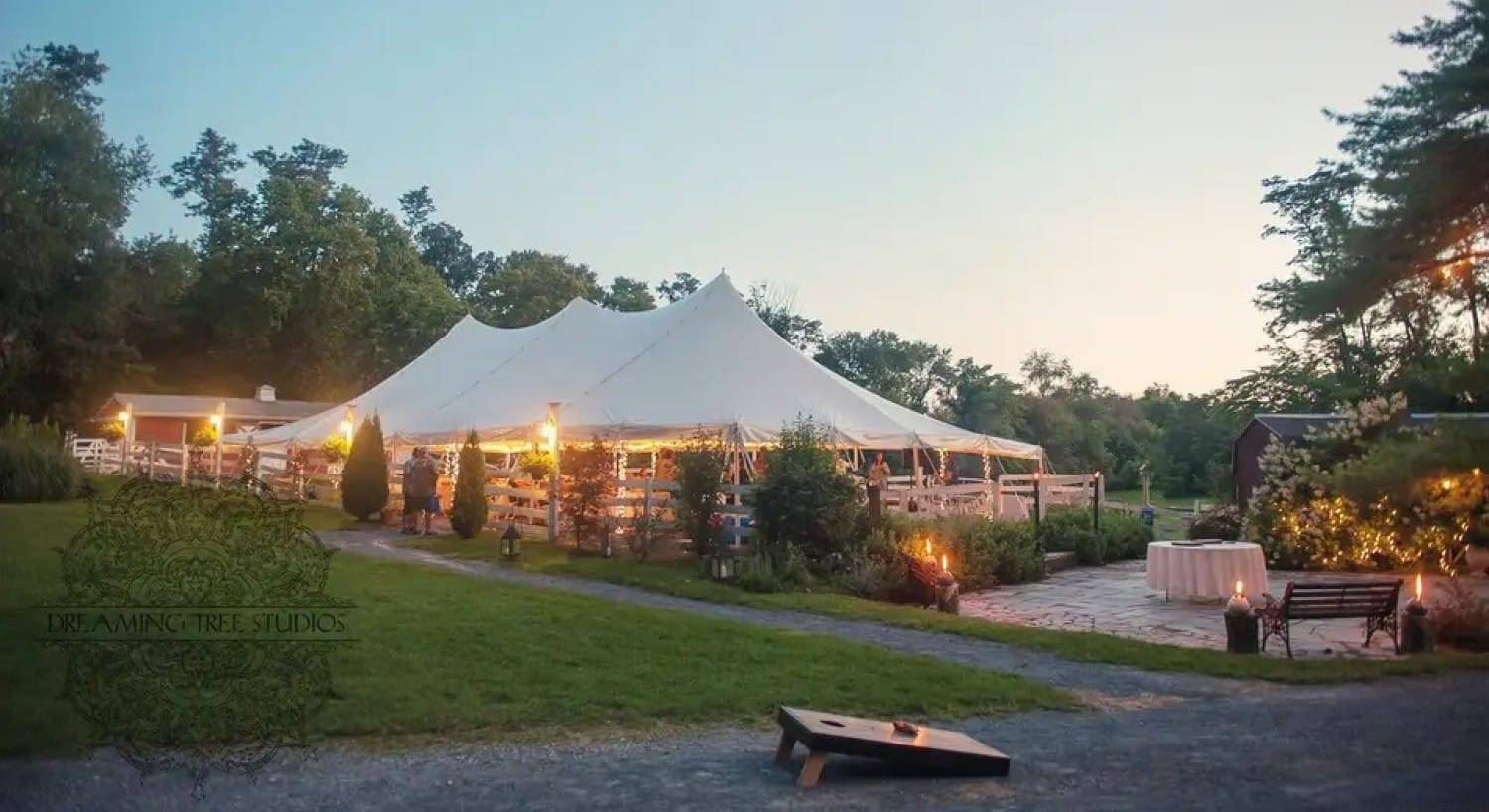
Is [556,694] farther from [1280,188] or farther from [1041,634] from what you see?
[1280,188]

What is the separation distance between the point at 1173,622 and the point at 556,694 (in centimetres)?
689

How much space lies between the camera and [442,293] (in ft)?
164

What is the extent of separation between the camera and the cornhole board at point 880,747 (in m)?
5.15

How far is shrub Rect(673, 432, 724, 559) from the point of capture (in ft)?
44.7

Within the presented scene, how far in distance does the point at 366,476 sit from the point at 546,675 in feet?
43.2

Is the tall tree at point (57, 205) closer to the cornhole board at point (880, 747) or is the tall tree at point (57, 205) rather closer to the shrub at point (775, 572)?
the shrub at point (775, 572)

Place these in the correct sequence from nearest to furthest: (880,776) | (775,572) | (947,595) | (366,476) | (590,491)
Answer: (880,776) → (947,595) → (775,572) → (590,491) → (366,476)

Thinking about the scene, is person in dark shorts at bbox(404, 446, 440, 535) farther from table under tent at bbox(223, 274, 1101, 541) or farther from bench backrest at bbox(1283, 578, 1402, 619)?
bench backrest at bbox(1283, 578, 1402, 619)

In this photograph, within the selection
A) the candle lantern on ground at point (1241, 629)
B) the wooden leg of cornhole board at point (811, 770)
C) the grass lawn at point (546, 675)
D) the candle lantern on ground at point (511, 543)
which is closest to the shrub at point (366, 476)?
the candle lantern on ground at point (511, 543)

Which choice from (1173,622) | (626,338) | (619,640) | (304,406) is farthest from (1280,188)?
(304,406)

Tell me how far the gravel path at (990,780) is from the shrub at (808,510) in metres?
5.93

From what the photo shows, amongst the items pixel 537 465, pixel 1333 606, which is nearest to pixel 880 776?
pixel 1333 606

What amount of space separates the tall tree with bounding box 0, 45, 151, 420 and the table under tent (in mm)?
9026

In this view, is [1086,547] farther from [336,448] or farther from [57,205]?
[57,205]
